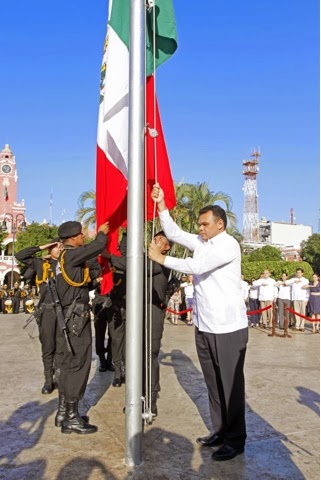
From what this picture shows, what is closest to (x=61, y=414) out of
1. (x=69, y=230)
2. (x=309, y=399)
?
(x=69, y=230)

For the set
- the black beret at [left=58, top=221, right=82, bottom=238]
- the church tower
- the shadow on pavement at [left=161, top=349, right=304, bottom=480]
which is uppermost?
the church tower

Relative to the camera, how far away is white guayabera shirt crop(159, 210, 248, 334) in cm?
381

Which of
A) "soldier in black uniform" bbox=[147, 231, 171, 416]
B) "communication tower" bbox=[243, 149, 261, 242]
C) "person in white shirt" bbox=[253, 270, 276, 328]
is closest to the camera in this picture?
"soldier in black uniform" bbox=[147, 231, 171, 416]

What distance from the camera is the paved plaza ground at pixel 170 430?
352 centimetres

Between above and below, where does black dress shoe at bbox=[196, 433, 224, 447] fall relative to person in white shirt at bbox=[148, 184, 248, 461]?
below

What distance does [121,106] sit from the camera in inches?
162

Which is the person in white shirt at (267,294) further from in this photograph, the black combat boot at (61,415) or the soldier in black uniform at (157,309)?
the black combat boot at (61,415)

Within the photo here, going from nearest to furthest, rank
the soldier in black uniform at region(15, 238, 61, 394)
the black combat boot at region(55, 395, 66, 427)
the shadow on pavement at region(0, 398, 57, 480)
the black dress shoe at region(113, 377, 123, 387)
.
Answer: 1. the shadow on pavement at region(0, 398, 57, 480)
2. the black combat boot at region(55, 395, 66, 427)
3. the soldier in black uniform at region(15, 238, 61, 394)
4. the black dress shoe at region(113, 377, 123, 387)

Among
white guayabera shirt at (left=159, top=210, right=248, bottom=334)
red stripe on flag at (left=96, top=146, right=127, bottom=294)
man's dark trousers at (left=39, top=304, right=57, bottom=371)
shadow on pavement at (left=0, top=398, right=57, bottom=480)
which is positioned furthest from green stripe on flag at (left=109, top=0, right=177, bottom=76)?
shadow on pavement at (left=0, top=398, right=57, bottom=480)

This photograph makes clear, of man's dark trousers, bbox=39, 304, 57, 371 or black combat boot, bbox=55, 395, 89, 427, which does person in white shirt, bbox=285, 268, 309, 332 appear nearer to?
man's dark trousers, bbox=39, 304, 57, 371

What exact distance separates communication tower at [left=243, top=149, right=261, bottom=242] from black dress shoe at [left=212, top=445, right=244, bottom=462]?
301ft

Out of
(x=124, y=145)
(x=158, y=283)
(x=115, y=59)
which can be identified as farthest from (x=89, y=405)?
(x=115, y=59)

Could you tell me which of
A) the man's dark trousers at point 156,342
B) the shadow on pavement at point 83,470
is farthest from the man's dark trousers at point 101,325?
the shadow on pavement at point 83,470

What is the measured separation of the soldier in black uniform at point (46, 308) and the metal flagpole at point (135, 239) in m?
2.30
